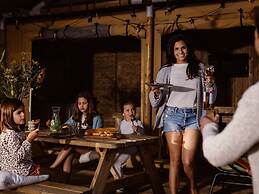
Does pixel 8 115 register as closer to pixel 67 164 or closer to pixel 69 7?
pixel 67 164

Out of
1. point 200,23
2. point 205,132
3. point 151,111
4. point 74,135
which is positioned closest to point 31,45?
point 151,111

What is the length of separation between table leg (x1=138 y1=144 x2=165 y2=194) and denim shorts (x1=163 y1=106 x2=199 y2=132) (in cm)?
41

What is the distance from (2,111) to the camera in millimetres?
4039

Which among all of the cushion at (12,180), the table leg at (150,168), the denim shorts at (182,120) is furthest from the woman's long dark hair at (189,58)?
the cushion at (12,180)

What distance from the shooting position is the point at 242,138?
152cm

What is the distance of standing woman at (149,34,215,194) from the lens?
443 cm

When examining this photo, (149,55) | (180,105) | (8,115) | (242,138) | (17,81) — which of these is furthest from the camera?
(149,55)

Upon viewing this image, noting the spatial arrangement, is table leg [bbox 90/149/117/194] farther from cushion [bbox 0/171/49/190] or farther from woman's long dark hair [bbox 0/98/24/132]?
woman's long dark hair [bbox 0/98/24/132]

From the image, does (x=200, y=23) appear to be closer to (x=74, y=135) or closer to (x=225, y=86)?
(x=225, y=86)

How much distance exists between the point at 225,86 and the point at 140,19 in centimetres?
237

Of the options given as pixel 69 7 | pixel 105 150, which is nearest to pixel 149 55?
pixel 69 7

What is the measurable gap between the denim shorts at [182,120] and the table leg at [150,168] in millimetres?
410

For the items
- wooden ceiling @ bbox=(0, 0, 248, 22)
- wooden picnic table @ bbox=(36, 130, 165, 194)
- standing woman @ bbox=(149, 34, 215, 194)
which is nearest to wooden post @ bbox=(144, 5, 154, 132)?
wooden ceiling @ bbox=(0, 0, 248, 22)

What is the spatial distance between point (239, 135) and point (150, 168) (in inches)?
133
